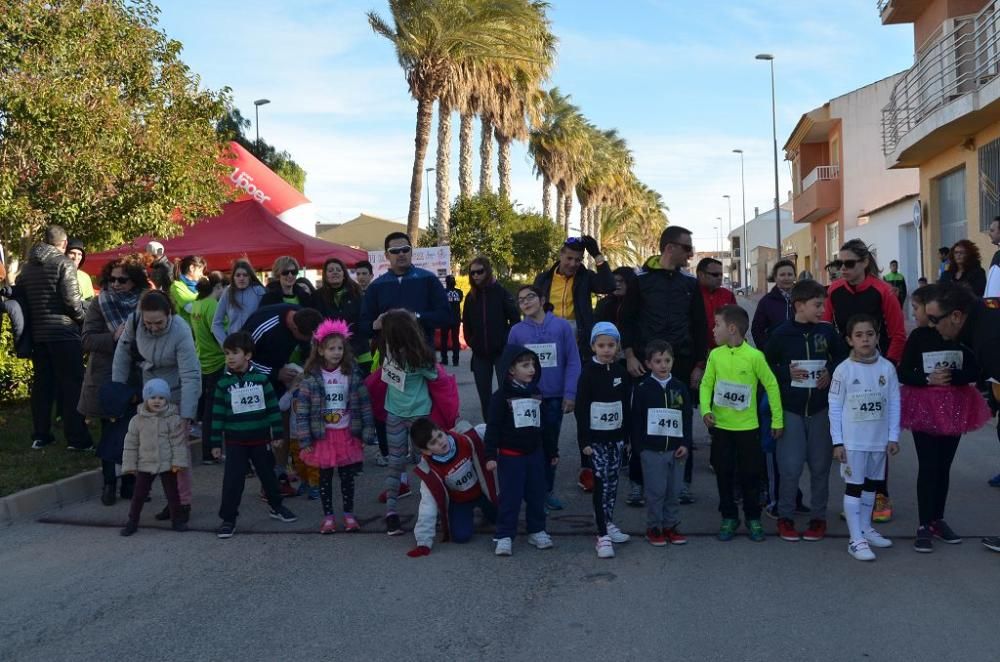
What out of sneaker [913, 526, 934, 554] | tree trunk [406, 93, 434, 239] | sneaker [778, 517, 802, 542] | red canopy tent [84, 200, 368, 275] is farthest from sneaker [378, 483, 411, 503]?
tree trunk [406, 93, 434, 239]

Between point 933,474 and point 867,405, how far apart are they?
2.01 ft

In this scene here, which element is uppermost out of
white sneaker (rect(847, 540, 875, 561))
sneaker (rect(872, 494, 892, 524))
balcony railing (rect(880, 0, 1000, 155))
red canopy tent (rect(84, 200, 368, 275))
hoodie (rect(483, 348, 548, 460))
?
balcony railing (rect(880, 0, 1000, 155))

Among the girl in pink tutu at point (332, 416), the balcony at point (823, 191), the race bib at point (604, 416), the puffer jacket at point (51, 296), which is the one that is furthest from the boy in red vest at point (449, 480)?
the balcony at point (823, 191)

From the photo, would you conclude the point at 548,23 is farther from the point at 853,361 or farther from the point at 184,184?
the point at 853,361

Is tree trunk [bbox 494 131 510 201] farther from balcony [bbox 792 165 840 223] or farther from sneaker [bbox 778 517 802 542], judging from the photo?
sneaker [bbox 778 517 802 542]

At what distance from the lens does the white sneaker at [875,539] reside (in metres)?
5.97

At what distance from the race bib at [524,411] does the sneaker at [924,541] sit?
2415mm

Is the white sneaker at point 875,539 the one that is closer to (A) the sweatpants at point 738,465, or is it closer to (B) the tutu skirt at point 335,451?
(A) the sweatpants at point 738,465

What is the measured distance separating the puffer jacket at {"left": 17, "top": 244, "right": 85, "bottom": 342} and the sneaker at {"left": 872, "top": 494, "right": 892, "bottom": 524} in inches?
286

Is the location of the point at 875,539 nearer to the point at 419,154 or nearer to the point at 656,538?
the point at 656,538

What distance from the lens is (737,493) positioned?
23.3ft

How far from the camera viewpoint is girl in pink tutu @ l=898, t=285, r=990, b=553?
592 cm

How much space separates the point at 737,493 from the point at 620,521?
95 centimetres

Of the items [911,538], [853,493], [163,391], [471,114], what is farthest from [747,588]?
[471,114]
